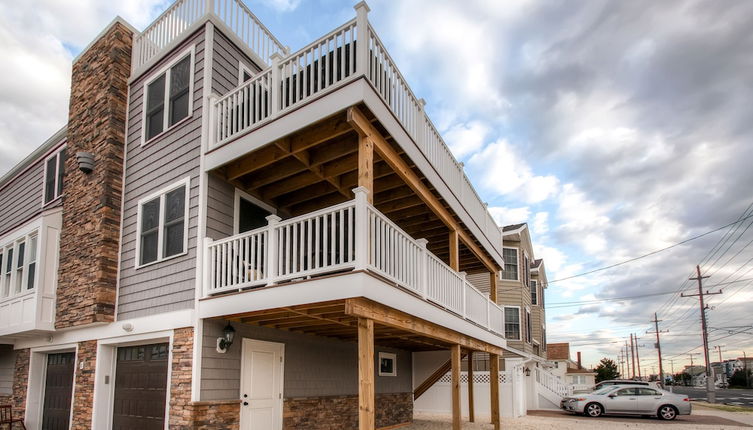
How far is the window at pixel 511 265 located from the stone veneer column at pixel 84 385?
67.5 feet

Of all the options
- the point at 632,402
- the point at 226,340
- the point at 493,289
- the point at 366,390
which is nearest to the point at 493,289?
the point at 493,289

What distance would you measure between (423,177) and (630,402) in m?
14.7

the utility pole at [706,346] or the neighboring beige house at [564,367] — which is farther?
the neighboring beige house at [564,367]

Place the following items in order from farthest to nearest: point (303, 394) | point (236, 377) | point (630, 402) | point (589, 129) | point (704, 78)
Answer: point (630, 402)
point (589, 129)
point (704, 78)
point (303, 394)
point (236, 377)

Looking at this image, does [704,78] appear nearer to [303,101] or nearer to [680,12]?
[680,12]

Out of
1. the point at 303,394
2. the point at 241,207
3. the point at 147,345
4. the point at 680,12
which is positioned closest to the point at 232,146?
the point at 241,207

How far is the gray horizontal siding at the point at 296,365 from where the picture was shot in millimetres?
8867

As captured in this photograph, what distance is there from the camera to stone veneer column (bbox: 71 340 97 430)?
1061 cm

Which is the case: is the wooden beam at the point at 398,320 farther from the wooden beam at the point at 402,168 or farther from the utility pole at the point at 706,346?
the utility pole at the point at 706,346

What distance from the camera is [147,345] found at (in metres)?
10.3

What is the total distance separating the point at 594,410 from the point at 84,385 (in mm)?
17615

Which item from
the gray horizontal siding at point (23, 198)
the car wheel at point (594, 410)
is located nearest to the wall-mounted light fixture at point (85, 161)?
the gray horizontal siding at point (23, 198)

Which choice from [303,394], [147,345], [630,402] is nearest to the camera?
[147,345]

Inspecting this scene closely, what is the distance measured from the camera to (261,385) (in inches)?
380
